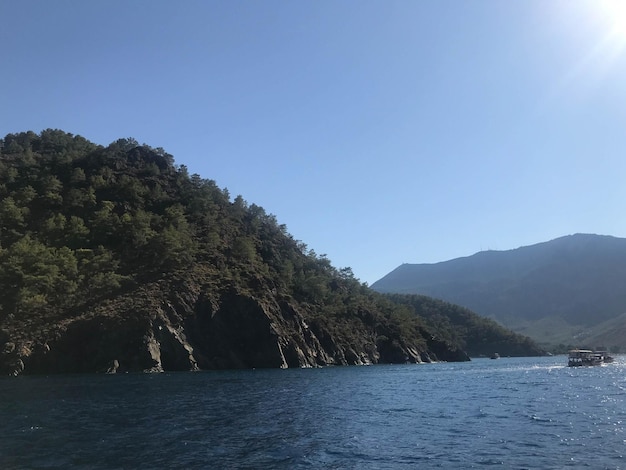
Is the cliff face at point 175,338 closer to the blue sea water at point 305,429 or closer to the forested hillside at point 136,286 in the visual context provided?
the forested hillside at point 136,286

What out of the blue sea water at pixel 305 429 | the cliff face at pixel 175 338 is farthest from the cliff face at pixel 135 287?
the blue sea water at pixel 305 429

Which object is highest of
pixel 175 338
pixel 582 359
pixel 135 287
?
pixel 135 287

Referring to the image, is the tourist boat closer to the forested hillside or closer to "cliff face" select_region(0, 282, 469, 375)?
the forested hillside

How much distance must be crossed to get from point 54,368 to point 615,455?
104111mm

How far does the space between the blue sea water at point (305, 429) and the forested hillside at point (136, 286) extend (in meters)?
45.8

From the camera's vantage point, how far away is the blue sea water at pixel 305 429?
2881cm

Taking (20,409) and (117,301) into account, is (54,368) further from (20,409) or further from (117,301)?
(20,409)

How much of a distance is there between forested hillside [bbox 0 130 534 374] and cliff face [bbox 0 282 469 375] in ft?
0.90

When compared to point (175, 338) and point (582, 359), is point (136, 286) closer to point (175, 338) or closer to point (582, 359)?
point (175, 338)

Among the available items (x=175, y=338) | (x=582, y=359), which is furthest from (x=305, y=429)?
(x=582, y=359)

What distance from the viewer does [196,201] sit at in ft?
626

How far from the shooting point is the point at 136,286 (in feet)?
424

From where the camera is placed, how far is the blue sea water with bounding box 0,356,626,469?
28.8 meters

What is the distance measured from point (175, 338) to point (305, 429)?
8450 cm
